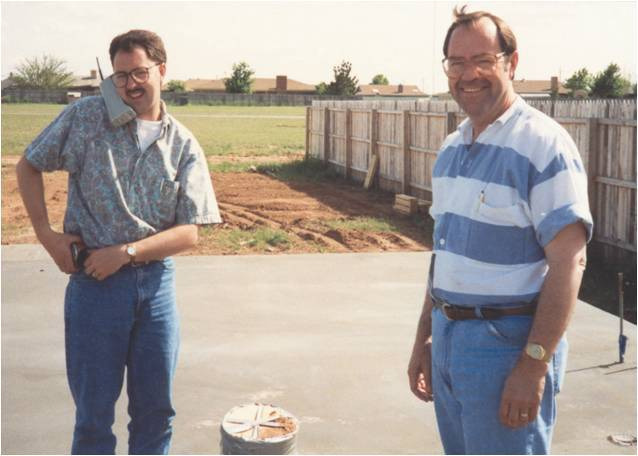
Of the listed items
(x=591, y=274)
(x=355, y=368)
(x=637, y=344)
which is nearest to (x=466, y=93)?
(x=355, y=368)

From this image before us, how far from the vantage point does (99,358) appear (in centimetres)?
307

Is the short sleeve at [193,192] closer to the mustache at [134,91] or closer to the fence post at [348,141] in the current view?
the mustache at [134,91]

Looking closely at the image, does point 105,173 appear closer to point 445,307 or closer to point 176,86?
point 445,307

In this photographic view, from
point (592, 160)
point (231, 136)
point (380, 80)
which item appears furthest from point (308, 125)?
point (380, 80)

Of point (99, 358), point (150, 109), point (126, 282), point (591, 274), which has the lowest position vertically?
point (591, 274)

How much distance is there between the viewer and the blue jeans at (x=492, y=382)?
2314mm

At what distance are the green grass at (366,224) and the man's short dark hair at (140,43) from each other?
8909 millimetres

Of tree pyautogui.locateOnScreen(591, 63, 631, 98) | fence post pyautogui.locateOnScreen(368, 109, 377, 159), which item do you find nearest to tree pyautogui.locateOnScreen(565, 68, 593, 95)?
tree pyautogui.locateOnScreen(591, 63, 631, 98)

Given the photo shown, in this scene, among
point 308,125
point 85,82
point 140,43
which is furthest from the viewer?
point 85,82

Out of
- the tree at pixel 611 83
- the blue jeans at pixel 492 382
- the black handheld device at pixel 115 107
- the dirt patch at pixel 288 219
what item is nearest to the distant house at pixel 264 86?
the tree at pixel 611 83

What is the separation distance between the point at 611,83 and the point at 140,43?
61.7m

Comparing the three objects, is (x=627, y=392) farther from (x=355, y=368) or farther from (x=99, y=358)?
(x=99, y=358)

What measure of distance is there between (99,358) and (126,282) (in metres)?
0.31

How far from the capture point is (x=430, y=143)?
46.9 feet
